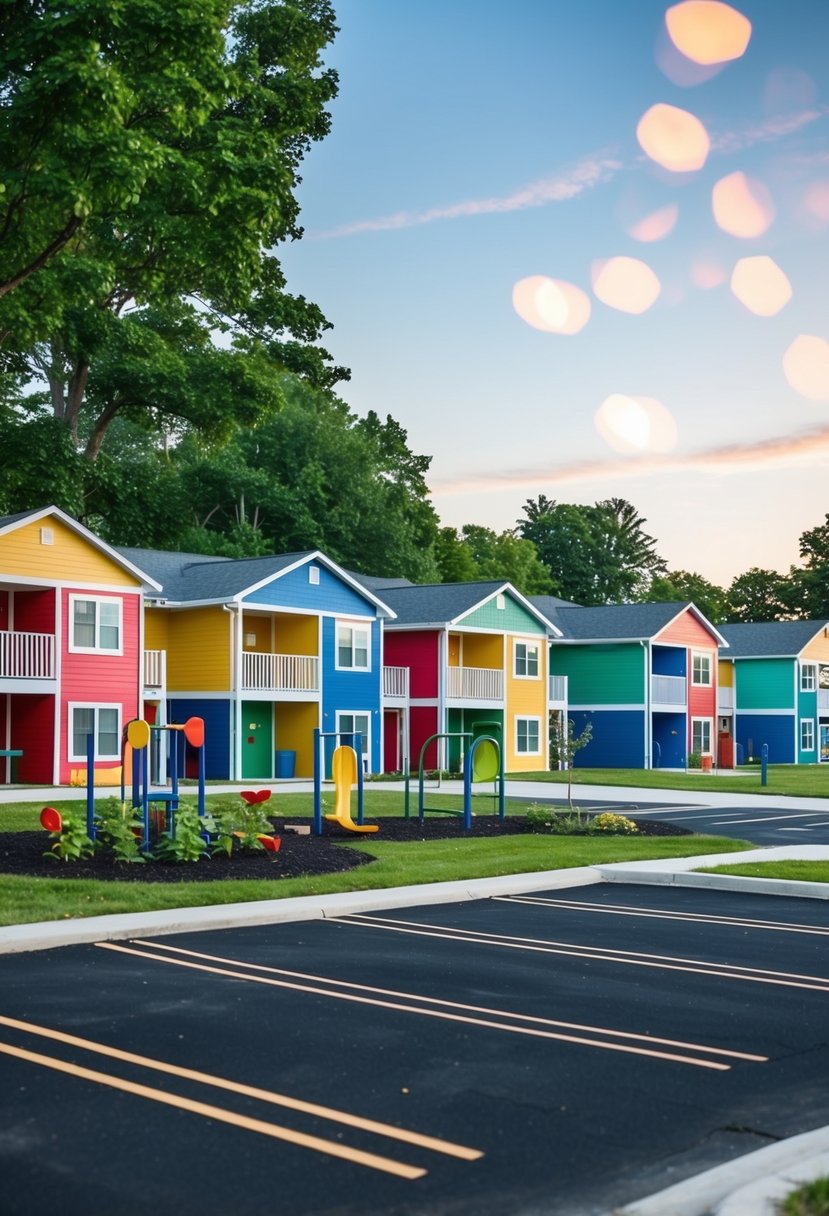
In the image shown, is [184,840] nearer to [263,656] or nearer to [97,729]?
[97,729]

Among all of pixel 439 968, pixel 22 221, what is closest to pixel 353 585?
pixel 22 221

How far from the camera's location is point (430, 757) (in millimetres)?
50281

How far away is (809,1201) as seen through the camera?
16.5ft

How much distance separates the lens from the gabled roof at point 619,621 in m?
59.5

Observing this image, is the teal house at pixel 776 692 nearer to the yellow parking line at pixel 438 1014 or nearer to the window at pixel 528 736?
the window at pixel 528 736

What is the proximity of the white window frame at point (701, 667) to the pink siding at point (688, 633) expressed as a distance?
383 mm

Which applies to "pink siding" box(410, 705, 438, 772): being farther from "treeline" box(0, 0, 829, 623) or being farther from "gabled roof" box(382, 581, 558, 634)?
"treeline" box(0, 0, 829, 623)

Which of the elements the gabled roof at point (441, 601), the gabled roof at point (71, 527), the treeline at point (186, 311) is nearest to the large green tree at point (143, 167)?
the treeline at point (186, 311)

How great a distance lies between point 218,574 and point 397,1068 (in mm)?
36671

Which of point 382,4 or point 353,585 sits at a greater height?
point 382,4

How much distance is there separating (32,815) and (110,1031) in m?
16.0

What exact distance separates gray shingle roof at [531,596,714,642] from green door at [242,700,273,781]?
1991 centimetres

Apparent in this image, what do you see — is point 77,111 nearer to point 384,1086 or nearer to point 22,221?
point 22,221

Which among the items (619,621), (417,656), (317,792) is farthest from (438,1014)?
(619,621)
